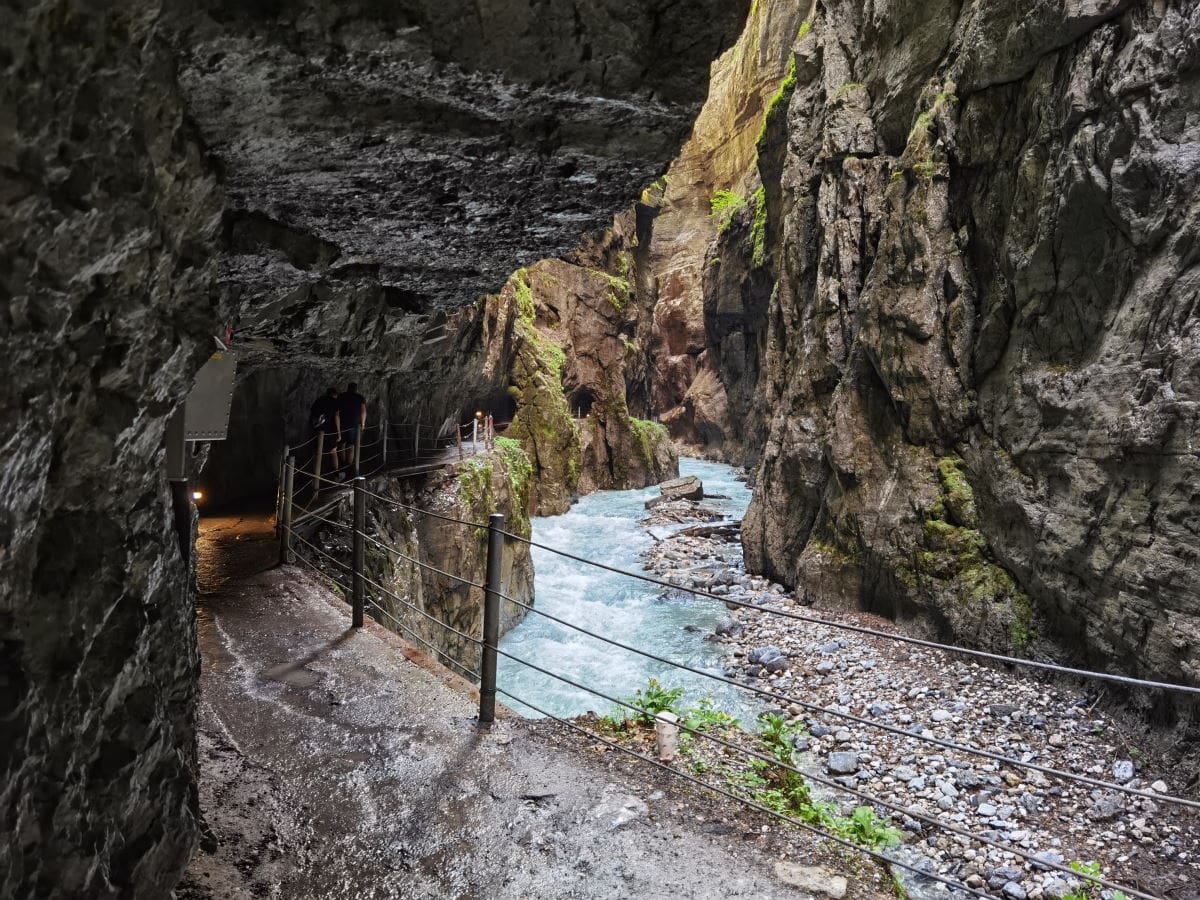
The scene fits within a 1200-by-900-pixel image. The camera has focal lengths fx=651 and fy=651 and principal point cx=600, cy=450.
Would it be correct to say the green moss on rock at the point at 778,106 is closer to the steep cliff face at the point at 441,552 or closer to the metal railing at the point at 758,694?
the steep cliff face at the point at 441,552

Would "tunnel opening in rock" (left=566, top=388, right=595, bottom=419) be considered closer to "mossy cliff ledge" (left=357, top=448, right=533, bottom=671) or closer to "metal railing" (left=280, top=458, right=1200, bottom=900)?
"mossy cliff ledge" (left=357, top=448, right=533, bottom=671)

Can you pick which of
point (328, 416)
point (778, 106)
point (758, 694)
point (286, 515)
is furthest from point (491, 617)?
point (778, 106)

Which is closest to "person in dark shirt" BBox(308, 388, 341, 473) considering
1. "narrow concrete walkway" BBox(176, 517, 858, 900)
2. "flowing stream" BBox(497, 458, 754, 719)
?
"flowing stream" BBox(497, 458, 754, 719)

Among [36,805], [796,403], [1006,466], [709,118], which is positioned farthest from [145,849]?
[709,118]

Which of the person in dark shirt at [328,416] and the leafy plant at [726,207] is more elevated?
the leafy plant at [726,207]

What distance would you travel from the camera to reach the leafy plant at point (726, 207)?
36438mm

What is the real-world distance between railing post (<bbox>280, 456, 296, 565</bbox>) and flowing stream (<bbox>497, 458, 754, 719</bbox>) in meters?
3.95

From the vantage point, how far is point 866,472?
42.0ft

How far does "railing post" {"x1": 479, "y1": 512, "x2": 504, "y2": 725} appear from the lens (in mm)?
3512

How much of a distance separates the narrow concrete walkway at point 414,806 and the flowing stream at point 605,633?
5.37m

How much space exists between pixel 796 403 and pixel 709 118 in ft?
143

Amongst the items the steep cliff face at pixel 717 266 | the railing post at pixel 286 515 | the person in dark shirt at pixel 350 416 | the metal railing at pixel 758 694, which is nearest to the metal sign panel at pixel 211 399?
the metal railing at pixel 758 694

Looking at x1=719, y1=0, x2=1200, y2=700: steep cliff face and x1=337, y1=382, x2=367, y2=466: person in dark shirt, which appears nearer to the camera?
x1=719, y1=0, x2=1200, y2=700: steep cliff face

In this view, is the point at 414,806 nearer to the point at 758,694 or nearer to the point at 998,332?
the point at 758,694
